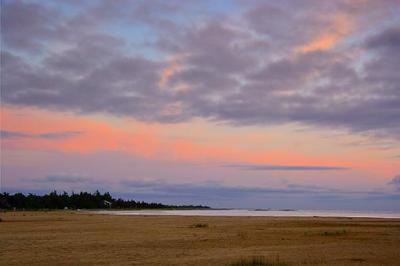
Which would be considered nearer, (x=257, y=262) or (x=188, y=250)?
(x=257, y=262)

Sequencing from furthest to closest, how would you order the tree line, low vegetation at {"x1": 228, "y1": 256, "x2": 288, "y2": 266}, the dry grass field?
the tree line < the dry grass field < low vegetation at {"x1": 228, "y1": 256, "x2": 288, "y2": 266}

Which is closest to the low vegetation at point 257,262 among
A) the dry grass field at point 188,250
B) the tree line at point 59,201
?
the dry grass field at point 188,250

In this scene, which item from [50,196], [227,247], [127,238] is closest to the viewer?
[227,247]

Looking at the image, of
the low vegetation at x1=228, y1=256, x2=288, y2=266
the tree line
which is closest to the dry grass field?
the low vegetation at x1=228, y1=256, x2=288, y2=266

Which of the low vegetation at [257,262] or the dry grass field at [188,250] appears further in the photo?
the dry grass field at [188,250]

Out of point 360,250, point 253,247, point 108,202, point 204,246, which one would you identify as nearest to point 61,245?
point 204,246

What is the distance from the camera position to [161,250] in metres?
29.8

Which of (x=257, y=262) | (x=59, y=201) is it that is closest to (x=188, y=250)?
(x=257, y=262)

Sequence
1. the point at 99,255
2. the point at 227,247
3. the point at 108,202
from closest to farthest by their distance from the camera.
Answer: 1. the point at 99,255
2. the point at 227,247
3. the point at 108,202

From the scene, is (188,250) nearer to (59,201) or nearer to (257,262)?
(257,262)

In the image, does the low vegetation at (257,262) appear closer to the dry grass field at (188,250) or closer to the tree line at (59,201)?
the dry grass field at (188,250)

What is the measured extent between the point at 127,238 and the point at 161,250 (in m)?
8.45

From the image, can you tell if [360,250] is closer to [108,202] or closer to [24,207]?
[24,207]

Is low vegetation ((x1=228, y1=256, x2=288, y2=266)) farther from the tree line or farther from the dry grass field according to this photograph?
the tree line
